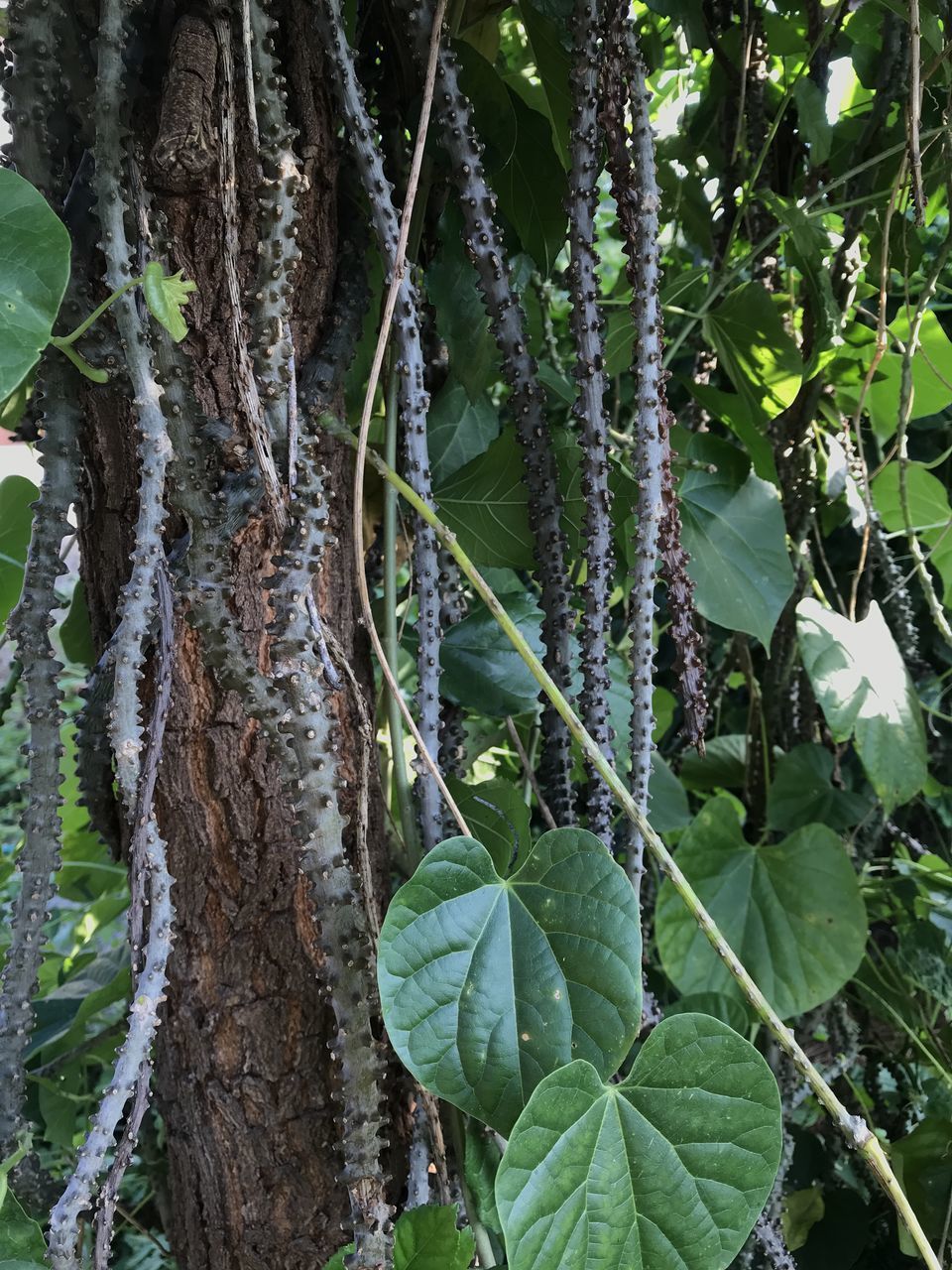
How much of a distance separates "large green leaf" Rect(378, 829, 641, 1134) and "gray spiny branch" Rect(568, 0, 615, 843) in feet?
0.23

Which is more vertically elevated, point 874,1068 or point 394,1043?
point 394,1043

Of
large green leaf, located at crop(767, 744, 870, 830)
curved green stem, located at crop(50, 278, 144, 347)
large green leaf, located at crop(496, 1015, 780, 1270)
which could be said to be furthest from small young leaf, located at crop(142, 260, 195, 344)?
large green leaf, located at crop(767, 744, 870, 830)

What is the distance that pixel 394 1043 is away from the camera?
378mm

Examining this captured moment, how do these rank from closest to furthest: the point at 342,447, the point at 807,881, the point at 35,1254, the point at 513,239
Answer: the point at 35,1254 < the point at 342,447 < the point at 513,239 < the point at 807,881

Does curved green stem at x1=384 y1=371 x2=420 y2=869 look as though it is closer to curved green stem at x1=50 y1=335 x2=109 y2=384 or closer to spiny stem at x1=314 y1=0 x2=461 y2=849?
spiny stem at x1=314 y1=0 x2=461 y2=849

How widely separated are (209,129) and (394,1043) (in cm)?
41

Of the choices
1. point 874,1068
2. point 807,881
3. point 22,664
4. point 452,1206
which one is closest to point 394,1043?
point 452,1206

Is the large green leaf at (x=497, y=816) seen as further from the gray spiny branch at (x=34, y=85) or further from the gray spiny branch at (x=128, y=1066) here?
the gray spiny branch at (x=34, y=85)

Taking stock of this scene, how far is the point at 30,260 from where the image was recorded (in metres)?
0.33

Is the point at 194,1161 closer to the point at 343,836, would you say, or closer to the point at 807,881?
the point at 343,836

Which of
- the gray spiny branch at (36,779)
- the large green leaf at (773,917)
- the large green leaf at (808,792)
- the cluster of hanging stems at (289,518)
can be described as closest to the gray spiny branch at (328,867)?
the cluster of hanging stems at (289,518)

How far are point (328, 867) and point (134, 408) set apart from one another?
227mm

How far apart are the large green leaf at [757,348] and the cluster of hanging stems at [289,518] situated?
0.84 ft

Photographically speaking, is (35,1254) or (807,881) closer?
(35,1254)
